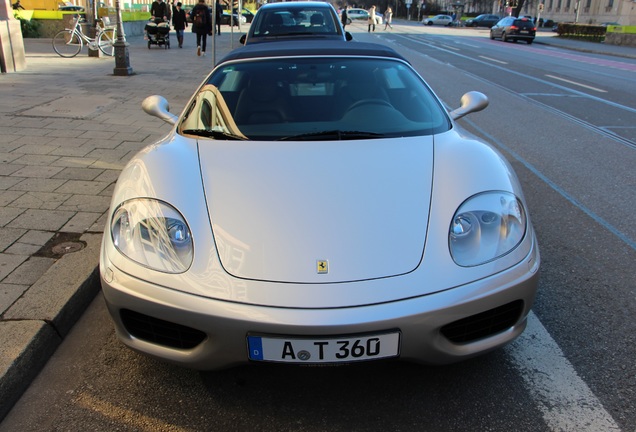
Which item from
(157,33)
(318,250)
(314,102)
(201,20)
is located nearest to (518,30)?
(157,33)

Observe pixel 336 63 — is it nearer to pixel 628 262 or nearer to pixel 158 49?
pixel 628 262

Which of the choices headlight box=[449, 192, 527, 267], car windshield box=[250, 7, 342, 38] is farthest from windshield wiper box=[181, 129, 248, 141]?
car windshield box=[250, 7, 342, 38]

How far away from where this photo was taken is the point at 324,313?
202 cm

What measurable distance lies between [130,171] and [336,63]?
1.61 meters

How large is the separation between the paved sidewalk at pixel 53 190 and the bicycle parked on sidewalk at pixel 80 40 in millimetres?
4711

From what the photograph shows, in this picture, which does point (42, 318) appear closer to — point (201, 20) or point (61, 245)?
point (61, 245)

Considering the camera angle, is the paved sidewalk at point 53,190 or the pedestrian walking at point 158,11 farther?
the pedestrian walking at point 158,11

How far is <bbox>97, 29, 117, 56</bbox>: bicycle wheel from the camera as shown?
1567 centimetres

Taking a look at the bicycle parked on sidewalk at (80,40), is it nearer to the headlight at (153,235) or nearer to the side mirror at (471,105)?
the side mirror at (471,105)

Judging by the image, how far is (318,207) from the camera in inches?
93.7

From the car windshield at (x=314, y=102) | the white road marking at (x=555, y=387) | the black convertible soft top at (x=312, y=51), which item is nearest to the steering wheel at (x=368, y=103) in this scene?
the car windshield at (x=314, y=102)

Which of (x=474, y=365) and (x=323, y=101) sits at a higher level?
(x=323, y=101)

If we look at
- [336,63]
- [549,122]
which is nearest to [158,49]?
[549,122]

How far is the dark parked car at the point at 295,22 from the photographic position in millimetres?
9266
